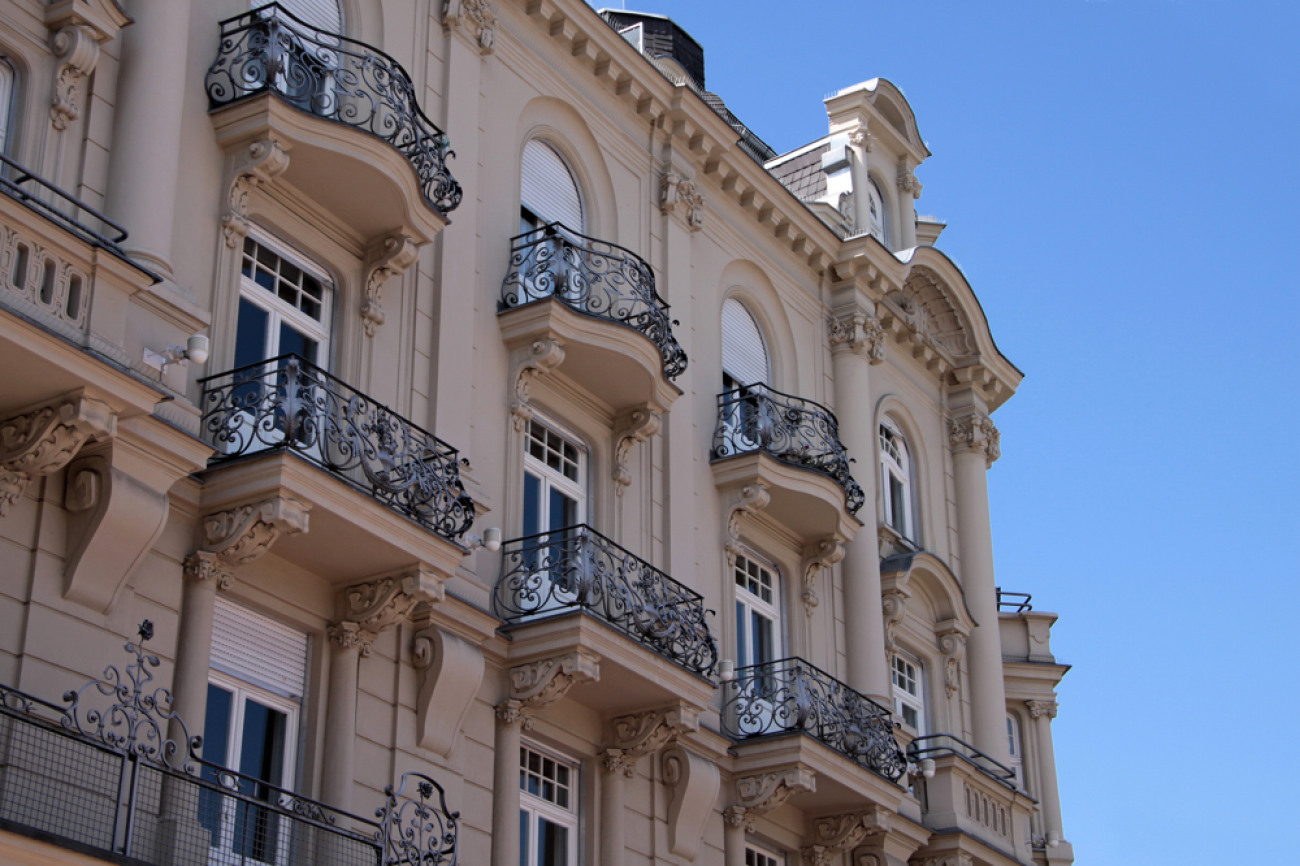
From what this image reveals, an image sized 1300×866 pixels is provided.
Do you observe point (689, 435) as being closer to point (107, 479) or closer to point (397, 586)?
point (397, 586)

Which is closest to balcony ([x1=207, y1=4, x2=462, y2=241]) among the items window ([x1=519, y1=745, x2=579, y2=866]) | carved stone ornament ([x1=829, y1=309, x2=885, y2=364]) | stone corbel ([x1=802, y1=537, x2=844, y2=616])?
window ([x1=519, y1=745, x2=579, y2=866])

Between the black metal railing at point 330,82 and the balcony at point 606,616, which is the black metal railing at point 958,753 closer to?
the balcony at point 606,616

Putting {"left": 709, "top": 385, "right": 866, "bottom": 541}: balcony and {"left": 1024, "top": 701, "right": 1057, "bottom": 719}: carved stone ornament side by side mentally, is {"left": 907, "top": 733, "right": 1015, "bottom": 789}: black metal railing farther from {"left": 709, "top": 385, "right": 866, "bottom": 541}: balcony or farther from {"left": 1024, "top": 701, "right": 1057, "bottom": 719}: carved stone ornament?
{"left": 1024, "top": 701, "right": 1057, "bottom": 719}: carved stone ornament

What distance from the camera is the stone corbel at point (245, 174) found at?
16.3 meters

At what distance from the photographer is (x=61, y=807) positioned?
12.2 m

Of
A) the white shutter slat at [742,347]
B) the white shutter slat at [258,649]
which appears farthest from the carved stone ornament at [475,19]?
the white shutter slat at [258,649]

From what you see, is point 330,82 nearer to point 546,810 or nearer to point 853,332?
point 546,810

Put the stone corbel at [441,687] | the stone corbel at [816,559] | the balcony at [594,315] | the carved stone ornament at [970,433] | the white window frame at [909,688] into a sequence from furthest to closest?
the carved stone ornament at [970,433] < the white window frame at [909,688] < the stone corbel at [816,559] < the balcony at [594,315] < the stone corbel at [441,687]

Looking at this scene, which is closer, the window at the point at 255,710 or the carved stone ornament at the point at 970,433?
the window at the point at 255,710

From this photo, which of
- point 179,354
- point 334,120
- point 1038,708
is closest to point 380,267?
point 334,120

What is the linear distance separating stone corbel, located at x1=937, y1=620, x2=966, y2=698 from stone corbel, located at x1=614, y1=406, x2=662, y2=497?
330 inches

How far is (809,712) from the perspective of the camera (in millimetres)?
21406

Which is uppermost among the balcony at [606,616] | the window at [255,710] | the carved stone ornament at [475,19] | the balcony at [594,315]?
the carved stone ornament at [475,19]

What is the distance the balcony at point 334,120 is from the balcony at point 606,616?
11.4ft
